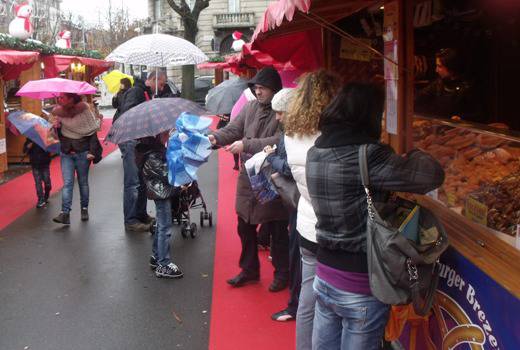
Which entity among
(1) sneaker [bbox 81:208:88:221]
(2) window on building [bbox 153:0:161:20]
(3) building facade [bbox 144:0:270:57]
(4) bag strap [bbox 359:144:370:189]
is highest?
(2) window on building [bbox 153:0:161:20]

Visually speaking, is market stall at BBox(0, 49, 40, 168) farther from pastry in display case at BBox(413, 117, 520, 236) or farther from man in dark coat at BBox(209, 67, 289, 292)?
pastry in display case at BBox(413, 117, 520, 236)

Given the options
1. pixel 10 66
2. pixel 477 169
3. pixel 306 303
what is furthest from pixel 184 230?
pixel 10 66

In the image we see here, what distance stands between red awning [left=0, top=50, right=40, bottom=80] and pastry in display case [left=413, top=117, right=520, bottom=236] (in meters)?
8.37

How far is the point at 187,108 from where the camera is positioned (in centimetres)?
554

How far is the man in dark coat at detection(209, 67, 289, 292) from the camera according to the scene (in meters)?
4.93

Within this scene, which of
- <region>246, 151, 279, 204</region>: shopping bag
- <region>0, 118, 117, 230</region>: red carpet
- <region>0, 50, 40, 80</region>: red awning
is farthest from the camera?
<region>0, 50, 40, 80</region>: red awning

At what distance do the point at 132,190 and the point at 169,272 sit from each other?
208cm

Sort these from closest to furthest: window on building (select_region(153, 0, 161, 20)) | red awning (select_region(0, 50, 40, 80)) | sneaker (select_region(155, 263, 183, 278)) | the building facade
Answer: sneaker (select_region(155, 263, 183, 278)), red awning (select_region(0, 50, 40, 80)), the building facade, window on building (select_region(153, 0, 161, 20))

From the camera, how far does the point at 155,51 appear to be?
7.92 meters

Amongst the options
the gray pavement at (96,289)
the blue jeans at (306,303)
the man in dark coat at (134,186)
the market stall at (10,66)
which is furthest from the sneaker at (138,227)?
the blue jeans at (306,303)

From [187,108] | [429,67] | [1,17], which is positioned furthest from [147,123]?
[1,17]

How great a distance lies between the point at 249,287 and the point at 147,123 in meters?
1.80

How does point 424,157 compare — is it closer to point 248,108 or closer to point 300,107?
point 300,107

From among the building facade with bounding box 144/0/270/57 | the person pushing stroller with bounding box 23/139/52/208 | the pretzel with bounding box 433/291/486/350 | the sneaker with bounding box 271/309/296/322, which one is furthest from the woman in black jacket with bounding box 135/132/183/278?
the building facade with bounding box 144/0/270/57
